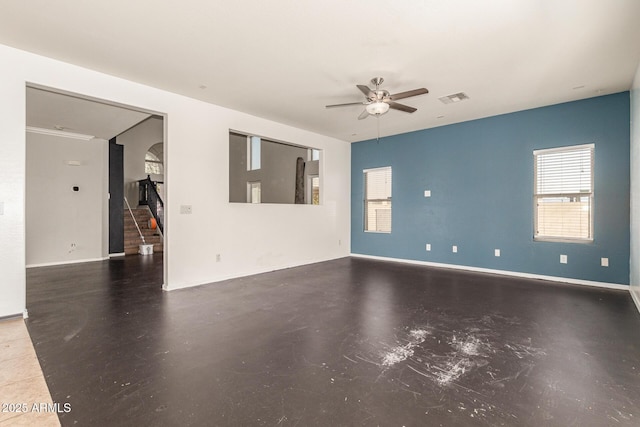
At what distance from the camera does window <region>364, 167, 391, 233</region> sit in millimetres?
7070

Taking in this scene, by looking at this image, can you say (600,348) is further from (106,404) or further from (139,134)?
(139,134)

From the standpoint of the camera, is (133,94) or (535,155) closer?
(133,94)

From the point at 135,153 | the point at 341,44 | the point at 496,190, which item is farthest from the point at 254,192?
the point at 135,153

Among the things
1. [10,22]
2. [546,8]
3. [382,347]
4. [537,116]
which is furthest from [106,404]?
[537,116]

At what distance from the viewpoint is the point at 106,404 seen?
1781mm

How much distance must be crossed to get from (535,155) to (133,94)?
20.2 ft

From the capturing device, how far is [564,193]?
4879 mm

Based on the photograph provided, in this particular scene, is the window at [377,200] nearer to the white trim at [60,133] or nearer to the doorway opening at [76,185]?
the doorway opening at [76,185]

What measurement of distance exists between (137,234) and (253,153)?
397cm

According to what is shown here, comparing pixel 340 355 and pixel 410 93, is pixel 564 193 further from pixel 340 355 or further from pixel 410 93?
pixel 340 355

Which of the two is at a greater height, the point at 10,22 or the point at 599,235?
the point at 10,22

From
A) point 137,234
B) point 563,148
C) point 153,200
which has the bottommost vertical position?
point 137,234

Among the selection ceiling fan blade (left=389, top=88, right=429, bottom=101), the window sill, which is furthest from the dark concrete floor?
ceiling fan blade (left=389, top=88, right=429, bottom=101)

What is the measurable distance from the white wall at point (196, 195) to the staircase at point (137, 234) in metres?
4.41
